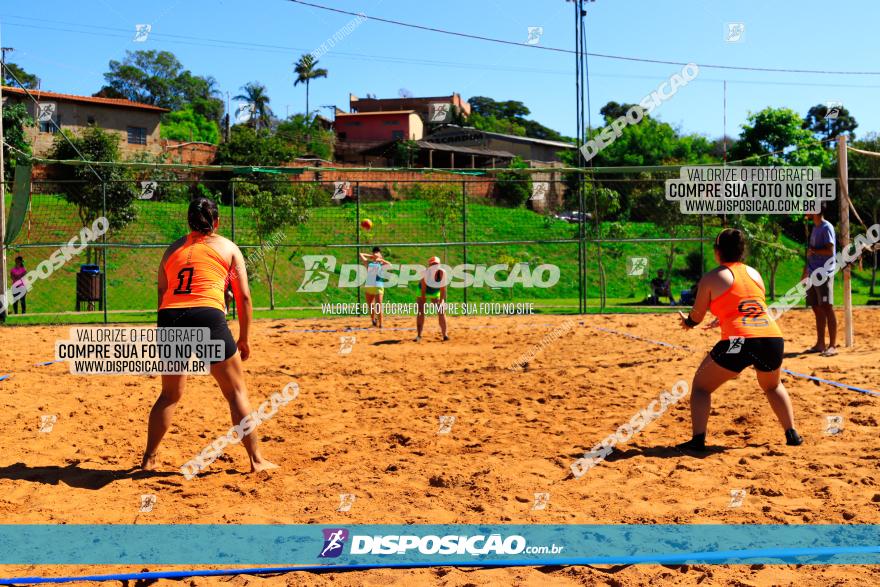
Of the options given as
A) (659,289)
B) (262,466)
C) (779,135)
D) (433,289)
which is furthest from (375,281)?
(779,135)

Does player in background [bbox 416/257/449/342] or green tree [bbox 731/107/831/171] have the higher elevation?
green tree [bbox 731/107/831/171]

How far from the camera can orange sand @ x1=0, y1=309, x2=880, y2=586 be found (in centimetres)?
423

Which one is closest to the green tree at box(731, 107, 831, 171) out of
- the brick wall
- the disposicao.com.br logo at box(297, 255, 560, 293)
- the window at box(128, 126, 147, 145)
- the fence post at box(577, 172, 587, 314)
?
the disposicao.com.br logo at box(297, 255, 560, 293)

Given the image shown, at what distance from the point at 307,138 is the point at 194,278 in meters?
50.1

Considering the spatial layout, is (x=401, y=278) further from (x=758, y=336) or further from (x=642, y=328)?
(x=758, y=336)

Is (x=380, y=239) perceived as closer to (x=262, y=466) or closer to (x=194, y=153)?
(x=194, y=153)

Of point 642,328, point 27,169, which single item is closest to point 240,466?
point 642,328

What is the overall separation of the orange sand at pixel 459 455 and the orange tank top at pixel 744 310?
92 centimetres

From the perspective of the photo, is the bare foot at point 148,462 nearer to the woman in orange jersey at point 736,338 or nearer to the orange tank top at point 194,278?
the orange tank top at point 194,278

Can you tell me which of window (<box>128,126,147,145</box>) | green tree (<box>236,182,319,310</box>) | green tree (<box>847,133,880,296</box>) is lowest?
green tree (<box>236,182,319,310</box>)

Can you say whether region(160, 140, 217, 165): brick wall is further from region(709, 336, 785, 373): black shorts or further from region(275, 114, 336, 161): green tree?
region(709, 336, 785, 373): black shorts

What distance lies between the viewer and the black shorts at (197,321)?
16.2ft

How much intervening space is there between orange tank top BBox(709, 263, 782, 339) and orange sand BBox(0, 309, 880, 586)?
0.92 m

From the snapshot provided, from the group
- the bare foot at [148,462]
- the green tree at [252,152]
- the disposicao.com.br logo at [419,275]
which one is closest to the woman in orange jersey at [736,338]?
the bare foot at [148,462]
